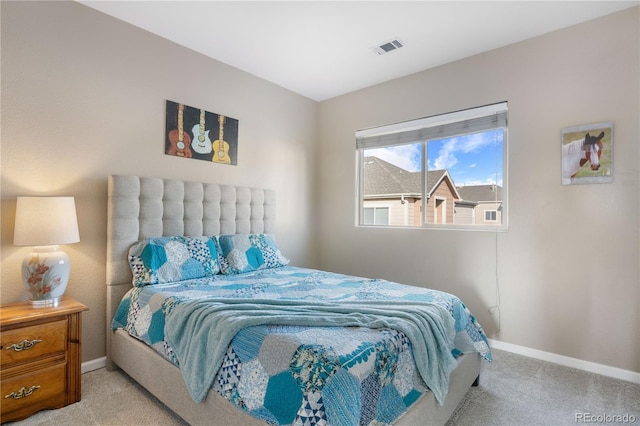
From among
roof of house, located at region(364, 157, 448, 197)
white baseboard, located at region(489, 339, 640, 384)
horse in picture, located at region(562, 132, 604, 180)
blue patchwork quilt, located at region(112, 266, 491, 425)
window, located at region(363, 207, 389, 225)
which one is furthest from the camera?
window, located at region(363, 207, 389, 225)

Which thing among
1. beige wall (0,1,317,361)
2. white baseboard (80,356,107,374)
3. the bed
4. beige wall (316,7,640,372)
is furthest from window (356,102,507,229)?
white baseboard (80,356,107,374)

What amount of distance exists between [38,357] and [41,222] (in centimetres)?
78

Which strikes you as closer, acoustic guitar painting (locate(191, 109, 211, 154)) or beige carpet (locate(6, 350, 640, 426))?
beige carpet (locate(6, 350, 640, 426))

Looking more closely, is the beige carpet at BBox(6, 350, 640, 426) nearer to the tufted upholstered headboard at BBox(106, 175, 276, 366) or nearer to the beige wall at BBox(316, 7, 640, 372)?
the beige wall at BBox(316, 7, 640, 372)

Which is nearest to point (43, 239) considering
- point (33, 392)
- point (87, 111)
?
point (33, 392)

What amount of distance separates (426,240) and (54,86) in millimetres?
3348

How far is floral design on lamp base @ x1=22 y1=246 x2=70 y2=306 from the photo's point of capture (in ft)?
6.41

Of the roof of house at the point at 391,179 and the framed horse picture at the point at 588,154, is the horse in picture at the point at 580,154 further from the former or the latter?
the roof of house at the point at 391,179

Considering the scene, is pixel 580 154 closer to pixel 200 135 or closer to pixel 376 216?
pixel 376 216

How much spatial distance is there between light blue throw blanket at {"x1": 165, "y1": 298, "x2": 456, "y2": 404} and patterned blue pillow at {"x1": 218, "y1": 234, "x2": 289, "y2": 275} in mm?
937

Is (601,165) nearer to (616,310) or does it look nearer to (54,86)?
(616,310)

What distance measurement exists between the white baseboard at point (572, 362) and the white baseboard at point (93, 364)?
3.23 meters

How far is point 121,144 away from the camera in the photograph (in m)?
2.58

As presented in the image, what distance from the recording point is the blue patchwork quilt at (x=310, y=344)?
1212 millimetres
